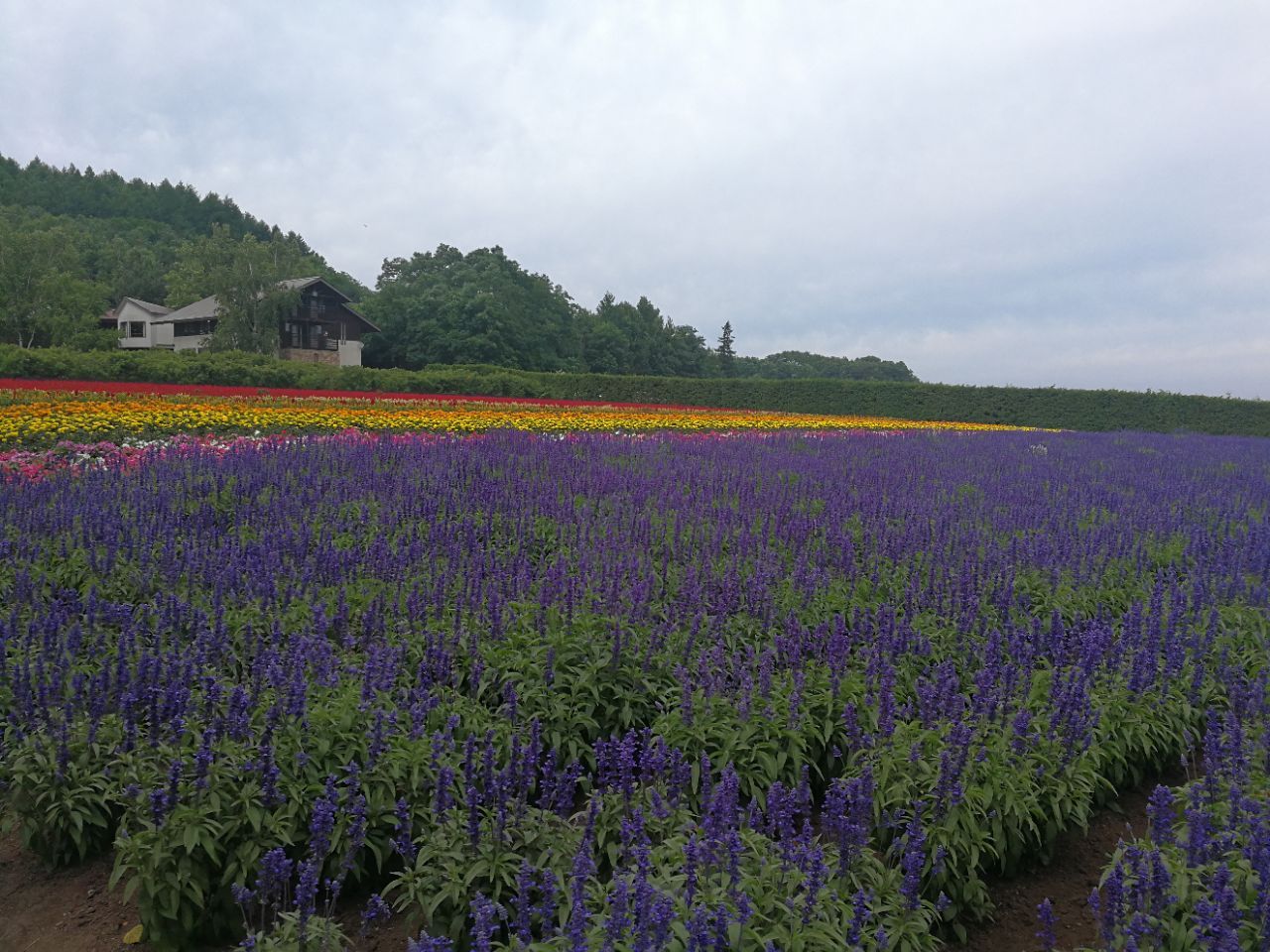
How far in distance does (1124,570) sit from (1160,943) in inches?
199

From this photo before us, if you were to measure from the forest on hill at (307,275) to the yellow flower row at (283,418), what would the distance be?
3826cm

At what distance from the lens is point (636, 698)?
4.11 metres

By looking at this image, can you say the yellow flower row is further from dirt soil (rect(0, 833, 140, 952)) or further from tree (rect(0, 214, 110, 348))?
tree (rect(0, 214, 110, 348))

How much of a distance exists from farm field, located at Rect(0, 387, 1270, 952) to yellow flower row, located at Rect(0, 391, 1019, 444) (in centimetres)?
473

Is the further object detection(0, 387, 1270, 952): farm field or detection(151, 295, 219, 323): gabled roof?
detection(151, 295, 219, 323): gabled roof

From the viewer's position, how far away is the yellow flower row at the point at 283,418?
12.1m

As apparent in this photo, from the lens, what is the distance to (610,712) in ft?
13.3

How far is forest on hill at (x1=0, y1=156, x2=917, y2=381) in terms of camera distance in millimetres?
56406

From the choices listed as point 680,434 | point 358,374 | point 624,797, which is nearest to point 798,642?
point 624,797

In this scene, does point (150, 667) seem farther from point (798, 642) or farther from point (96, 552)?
point (798, 642)

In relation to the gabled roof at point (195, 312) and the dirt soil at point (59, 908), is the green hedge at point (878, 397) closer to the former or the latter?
the dirt soil at point (59, 908)

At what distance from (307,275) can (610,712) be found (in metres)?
86.3

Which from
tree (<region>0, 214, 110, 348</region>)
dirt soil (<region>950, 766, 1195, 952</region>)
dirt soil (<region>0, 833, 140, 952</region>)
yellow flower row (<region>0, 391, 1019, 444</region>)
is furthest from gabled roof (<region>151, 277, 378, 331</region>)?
dirt soil (<region>950, 766, 1195, 952</region>)

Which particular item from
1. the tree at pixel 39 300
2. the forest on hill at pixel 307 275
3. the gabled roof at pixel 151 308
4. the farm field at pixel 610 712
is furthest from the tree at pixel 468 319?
the farm field at pixel 610 712
